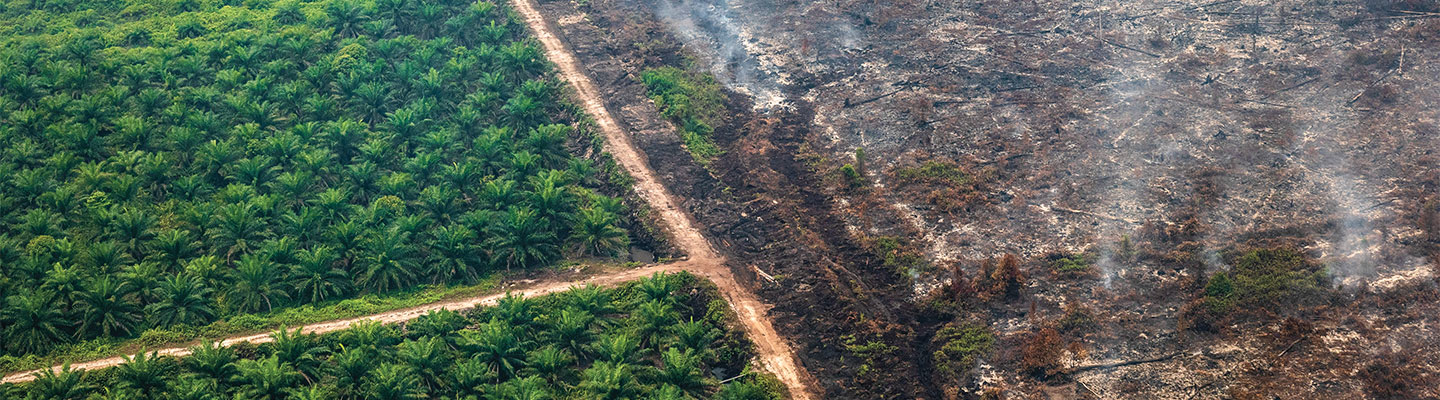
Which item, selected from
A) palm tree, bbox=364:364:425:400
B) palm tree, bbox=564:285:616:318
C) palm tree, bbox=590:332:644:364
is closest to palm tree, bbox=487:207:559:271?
palm tree, bbox=564:285:616:318

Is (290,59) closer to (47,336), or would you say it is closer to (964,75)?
(47,336)

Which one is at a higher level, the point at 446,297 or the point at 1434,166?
the point at 1434,166

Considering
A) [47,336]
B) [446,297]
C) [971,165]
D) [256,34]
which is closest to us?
[47,336]

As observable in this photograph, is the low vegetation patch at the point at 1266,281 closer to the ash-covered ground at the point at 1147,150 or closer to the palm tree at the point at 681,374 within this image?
the ash-covered ground at the point at 1147,150

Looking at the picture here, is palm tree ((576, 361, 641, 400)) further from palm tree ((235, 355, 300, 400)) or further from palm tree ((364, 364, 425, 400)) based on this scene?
palm tree ((235, 355, 300, 400))

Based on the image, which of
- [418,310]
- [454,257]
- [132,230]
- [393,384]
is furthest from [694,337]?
[132,230]

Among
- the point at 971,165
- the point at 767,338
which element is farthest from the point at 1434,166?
the point at 767,338
